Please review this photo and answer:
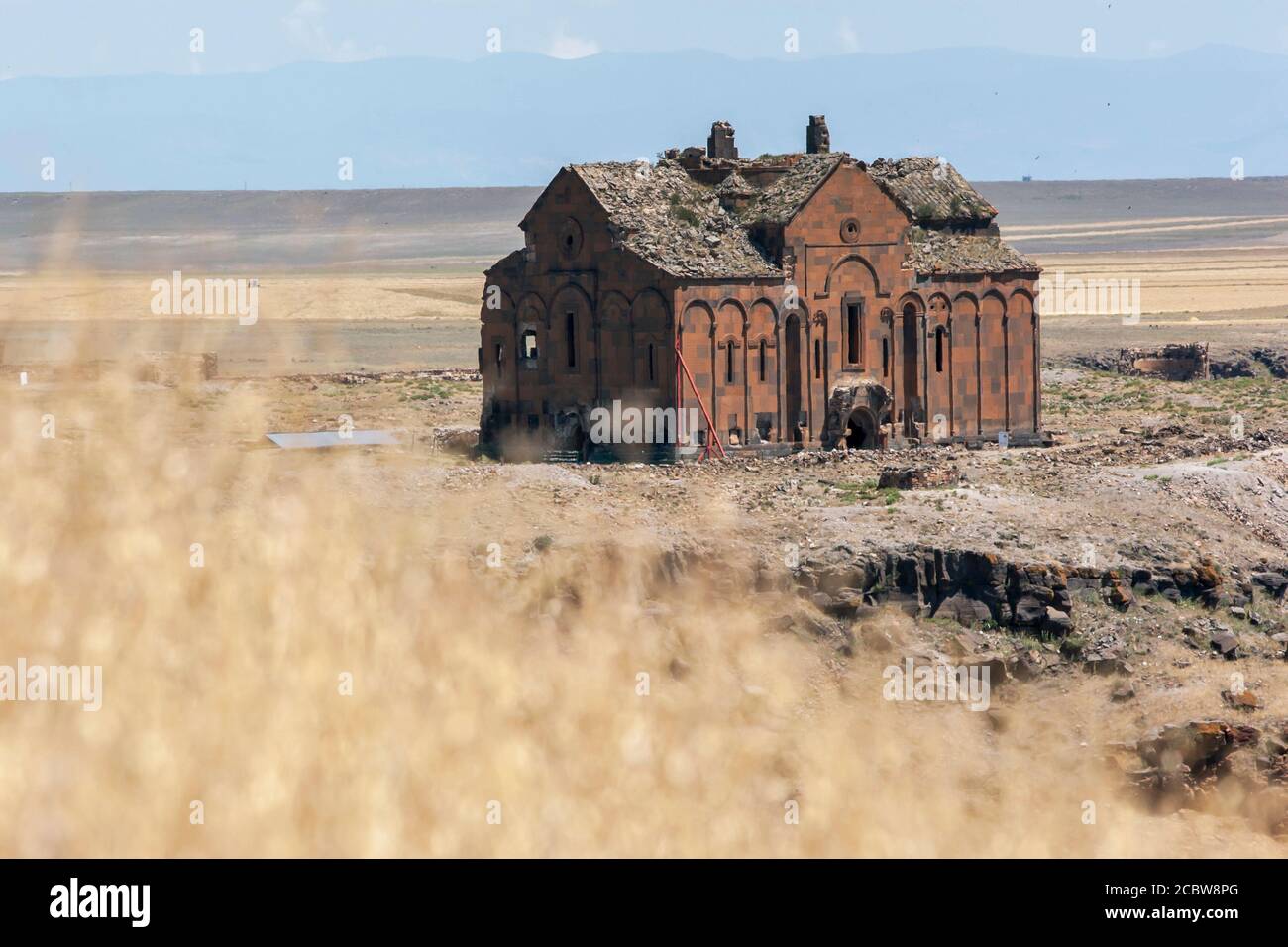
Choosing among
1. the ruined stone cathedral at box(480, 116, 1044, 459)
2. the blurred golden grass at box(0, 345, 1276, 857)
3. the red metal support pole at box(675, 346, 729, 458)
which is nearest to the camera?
the blurred golden grass at box(0, 345, 1276, 857)

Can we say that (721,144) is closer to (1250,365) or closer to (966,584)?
(966,584)

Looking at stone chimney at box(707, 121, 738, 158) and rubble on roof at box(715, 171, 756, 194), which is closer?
rubble on roof at box(715, 171, 756, 194)

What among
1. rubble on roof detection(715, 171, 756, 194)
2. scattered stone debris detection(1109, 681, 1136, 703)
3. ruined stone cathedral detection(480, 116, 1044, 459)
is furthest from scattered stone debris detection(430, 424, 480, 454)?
scattered stone debris detection(1109, 681, 1136, 703)

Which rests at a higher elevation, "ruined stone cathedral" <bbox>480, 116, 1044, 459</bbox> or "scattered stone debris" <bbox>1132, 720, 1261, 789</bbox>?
"ruined stone cathedral" <bbox>480, 116, 1044, 459</bbox>

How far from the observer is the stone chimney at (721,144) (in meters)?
48.5

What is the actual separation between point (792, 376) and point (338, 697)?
116ft

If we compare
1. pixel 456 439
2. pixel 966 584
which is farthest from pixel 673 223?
pixel 966 584

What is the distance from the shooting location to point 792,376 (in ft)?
148

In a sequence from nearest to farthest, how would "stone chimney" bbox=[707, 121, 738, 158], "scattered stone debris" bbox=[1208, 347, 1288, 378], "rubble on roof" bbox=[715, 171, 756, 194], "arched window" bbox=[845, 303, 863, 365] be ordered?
"arched window" bbox=[845, 303, 863, 365] < "rubble on roof" bbox=[715, 171, 756, 194] < "stone chimney" bbox=[707, 121, 738, 158] < "scattered stone debris" bbox=[1208, 347, 1288, 378]

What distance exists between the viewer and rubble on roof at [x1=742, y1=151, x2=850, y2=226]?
147ft

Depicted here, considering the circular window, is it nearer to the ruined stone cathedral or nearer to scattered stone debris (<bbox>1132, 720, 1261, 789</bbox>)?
the ruined stone cathedral

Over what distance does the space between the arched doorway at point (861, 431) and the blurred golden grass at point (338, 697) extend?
1301 inches

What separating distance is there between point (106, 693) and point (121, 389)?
1.91 metres

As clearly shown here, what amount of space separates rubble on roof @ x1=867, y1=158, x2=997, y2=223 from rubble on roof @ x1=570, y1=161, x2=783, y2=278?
4.46 m
